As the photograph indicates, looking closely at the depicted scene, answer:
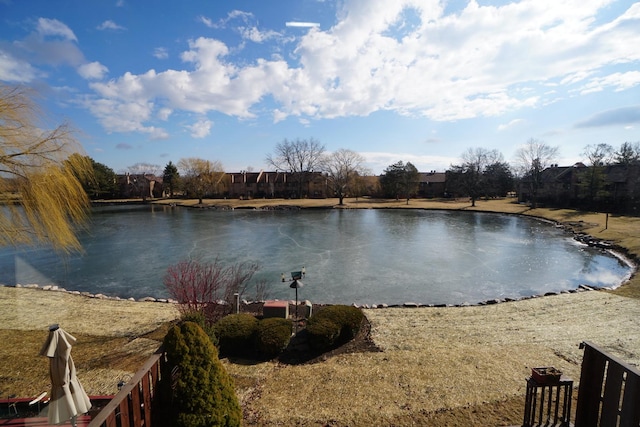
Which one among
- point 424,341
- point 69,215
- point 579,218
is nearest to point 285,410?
point 424,341

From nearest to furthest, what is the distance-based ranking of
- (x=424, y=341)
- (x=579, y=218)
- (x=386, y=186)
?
1. (x=424, y=341)
2. (x=579, y=218)
3. (x=386, y=186)

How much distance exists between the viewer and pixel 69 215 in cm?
745

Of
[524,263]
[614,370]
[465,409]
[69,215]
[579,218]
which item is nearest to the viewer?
[614,370]

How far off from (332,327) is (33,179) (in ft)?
22.7

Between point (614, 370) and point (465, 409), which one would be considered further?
point (465, 409)

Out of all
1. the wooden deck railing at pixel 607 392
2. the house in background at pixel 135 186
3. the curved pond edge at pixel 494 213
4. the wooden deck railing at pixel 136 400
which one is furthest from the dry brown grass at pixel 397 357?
the house in background at pixel 135 186

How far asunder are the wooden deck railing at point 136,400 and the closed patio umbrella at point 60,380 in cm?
139

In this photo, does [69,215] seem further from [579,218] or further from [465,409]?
[579,218]

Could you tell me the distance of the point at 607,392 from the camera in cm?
337

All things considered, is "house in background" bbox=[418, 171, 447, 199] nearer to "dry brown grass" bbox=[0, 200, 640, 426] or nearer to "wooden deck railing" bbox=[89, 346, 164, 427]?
"dry brown grass" bbox=[0, 200, 640, 426]

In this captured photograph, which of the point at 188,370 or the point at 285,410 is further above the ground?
the point at 188,370

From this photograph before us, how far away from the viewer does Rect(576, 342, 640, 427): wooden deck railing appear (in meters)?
3.05

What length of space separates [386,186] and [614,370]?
200ft

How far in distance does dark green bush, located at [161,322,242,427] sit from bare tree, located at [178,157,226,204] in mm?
62257
